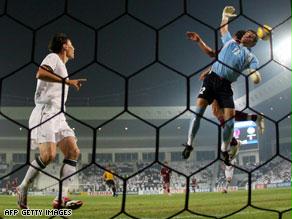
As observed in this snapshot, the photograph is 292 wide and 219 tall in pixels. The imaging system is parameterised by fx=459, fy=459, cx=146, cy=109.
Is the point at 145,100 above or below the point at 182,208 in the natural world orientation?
above

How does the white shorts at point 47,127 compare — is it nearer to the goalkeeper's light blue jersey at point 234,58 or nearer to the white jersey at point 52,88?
the white jersey at point 52,88

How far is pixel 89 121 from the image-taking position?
11.1 meters

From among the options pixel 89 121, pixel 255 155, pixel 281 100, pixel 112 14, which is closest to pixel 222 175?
pixel 255 155

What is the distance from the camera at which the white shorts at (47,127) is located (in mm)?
1592

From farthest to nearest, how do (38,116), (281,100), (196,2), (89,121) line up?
(89,121)
(281,100)
(196,2)
(38,116)

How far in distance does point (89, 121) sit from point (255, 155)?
4093 millimetres

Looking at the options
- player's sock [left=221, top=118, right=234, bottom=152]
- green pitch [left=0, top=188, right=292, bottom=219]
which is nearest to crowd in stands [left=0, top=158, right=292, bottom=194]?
green pitch [left=0, top=188, right=292, bottom=219]

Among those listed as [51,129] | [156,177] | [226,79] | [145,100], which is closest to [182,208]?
[226,79]

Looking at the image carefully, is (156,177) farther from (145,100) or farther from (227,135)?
(227,135)

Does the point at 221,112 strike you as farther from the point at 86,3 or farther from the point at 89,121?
the point at 89,121

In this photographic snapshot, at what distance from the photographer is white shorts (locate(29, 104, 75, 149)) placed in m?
1.59

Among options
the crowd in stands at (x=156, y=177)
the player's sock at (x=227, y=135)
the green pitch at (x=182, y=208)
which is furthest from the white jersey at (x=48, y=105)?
the crowd in stands at (x=156, y=177)

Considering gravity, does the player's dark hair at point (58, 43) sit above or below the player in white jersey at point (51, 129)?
above

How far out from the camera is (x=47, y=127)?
5.22 ft
